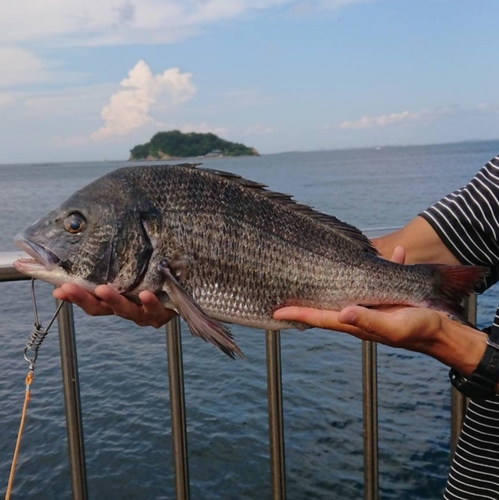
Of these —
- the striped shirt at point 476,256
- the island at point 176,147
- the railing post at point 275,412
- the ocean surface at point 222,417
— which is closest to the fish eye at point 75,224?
the railing post at point 275,412

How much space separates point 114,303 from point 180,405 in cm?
93

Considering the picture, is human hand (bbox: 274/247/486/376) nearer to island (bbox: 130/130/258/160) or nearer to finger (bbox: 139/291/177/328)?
finger (bbox: 139/291/177/328)

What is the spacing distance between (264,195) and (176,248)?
37cm

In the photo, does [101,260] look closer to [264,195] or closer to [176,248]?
[176,248]

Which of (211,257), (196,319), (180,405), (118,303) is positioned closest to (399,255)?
(211,257)

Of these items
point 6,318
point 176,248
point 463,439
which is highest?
point 176,248

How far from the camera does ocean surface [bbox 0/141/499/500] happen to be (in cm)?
686

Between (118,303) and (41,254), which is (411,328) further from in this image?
(41,254)

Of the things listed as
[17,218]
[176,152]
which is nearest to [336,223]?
[17,218]

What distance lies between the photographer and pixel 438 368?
880 cm

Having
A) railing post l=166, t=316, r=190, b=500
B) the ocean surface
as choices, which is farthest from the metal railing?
the ocean surface

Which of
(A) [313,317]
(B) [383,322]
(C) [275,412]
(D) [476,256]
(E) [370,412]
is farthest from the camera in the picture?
(E) [370,412]

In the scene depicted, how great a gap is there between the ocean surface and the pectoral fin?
16.2 ft

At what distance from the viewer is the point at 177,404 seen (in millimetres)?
2834
